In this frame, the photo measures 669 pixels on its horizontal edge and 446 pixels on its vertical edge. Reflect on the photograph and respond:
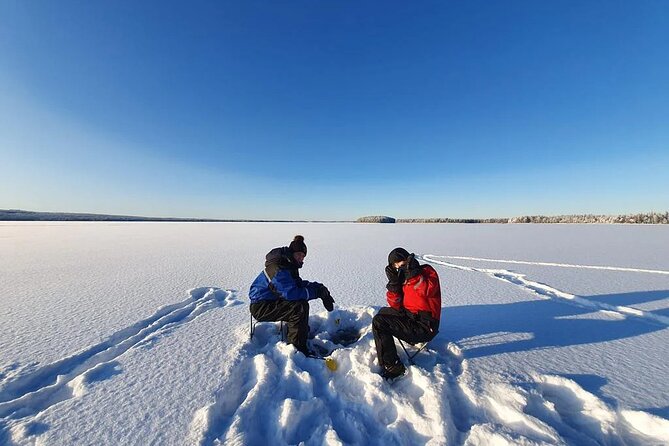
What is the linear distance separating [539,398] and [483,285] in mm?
4218

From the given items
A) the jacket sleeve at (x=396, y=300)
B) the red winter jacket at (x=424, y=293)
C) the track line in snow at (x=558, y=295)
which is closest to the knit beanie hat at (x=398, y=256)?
the red winter jacket at (x=424, y=293)

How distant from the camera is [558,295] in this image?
18.3 ft

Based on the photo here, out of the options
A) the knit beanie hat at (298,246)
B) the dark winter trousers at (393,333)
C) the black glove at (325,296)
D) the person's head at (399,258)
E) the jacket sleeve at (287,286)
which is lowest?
the dark winter trousers at (393,333)

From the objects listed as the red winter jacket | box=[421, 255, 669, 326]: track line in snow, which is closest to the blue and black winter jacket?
the red winter jacket

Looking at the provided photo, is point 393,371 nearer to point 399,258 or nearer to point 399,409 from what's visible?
point 399,409

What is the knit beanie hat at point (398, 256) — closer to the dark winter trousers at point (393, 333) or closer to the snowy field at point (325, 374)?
the dark winter trousers at point (393, 333)

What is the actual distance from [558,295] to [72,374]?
24.8 ft

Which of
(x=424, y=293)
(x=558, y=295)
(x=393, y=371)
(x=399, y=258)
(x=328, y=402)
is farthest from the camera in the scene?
(x=558, y=295)

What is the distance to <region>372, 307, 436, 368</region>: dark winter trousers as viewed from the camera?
2.85 metres

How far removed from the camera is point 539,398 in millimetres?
2402

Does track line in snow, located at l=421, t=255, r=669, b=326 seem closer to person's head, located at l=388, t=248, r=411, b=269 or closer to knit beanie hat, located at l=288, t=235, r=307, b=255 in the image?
person's head, located at l=388, t=248, r=411, b=269

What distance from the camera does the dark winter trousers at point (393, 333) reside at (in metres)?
2.85

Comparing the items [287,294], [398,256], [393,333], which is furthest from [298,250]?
[393,333]

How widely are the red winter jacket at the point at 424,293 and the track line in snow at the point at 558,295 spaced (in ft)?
12.8
